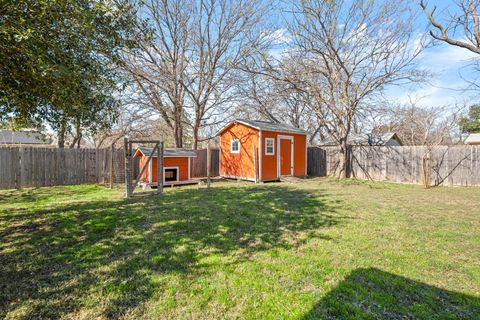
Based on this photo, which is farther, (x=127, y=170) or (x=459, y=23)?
(x=127, y=170)

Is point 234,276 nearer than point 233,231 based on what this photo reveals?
Yes

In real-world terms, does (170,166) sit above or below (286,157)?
below

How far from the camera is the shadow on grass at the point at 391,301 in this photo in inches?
84.3

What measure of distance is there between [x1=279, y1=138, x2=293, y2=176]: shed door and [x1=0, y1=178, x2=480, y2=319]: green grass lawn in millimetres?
6861

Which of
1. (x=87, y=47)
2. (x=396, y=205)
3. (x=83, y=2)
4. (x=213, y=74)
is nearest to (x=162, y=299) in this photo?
(x=87, y=47)

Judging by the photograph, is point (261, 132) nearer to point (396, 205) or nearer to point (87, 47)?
point (396, 205)

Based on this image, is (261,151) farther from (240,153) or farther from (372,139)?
(372,139)

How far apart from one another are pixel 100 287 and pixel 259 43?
43.3 ft

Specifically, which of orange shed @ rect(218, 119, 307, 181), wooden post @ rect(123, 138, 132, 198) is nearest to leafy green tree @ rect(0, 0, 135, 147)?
wooden post @ rect(123, 138, 132, 198)

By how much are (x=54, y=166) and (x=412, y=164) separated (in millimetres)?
15063

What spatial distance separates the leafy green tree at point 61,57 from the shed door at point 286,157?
838 cm

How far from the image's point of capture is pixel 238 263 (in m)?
3.06

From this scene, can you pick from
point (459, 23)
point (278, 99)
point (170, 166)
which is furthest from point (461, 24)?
point (278, 99)

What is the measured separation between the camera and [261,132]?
37.4ft
